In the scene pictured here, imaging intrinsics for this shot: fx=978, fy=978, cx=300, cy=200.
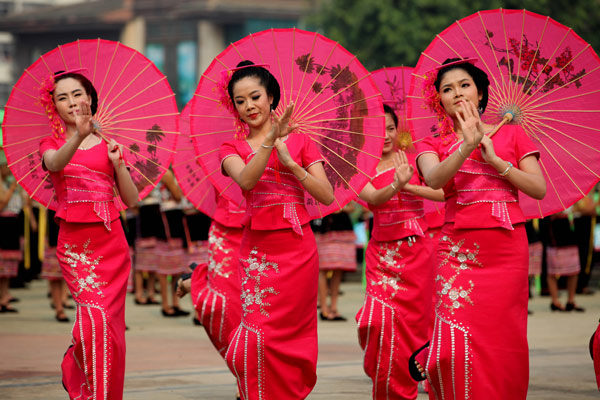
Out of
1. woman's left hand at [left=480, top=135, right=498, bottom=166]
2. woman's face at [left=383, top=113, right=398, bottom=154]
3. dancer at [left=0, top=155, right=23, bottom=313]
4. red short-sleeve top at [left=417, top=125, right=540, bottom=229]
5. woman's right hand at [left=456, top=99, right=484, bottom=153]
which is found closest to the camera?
woman's right hand at [left=456, top=99, right=484, bottom=153]

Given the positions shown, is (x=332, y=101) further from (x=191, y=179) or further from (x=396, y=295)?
(x=191, y=179)

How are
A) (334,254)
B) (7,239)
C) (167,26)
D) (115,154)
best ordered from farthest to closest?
(167,26)
(7,239)
(334,254)
(115,154)

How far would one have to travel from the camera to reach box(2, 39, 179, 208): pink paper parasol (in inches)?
229

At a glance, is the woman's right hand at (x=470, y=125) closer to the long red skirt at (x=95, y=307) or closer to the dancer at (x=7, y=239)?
the long red skirt at (x=95, y=307)

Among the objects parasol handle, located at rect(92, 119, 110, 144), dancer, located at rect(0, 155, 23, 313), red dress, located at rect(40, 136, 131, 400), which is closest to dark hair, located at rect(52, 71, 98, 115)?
parasol handle, located at rect(92, 119, 110, 144)

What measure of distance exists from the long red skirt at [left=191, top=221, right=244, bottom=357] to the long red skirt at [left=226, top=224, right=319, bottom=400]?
1668 mm

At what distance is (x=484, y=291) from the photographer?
4617mm

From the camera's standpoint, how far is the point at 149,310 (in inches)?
506

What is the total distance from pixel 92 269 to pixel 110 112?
101cm

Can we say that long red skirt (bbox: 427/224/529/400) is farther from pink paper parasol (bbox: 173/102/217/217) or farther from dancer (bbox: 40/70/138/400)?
pink paper parasol (bbox: 173/102/217/217)

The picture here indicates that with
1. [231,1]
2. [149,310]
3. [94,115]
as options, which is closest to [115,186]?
[94,115]

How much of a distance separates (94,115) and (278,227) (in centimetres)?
150

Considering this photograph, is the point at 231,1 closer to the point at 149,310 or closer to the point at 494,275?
the point at 149,310

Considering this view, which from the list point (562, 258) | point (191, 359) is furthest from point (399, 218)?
point (562, 258)
